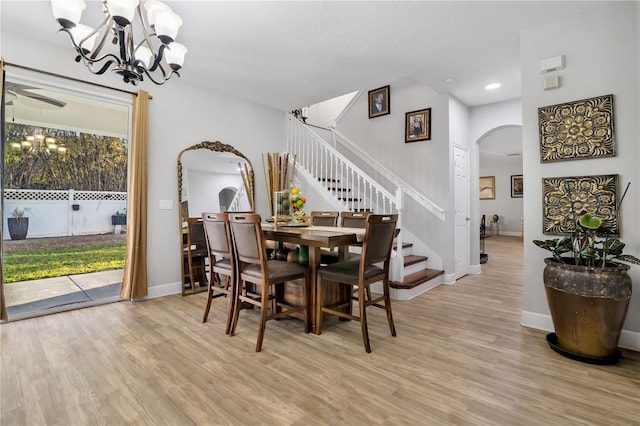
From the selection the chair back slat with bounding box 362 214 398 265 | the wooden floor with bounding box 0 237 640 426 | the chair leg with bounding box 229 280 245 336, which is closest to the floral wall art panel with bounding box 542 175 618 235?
the wooden floor with bounding box 0 237 640 426

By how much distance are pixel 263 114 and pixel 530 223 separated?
3981 millimetres

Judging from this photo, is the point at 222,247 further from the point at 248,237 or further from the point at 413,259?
the point at 413,259

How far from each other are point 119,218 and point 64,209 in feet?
1.78

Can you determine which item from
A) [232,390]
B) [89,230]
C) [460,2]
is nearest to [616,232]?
[460,2]

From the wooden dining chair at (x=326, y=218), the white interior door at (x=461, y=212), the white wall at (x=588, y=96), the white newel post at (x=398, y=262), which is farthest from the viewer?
the white interior door at (x=461, y=212)

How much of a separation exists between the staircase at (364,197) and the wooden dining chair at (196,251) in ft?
6.04

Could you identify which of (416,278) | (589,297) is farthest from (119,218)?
(589,297)

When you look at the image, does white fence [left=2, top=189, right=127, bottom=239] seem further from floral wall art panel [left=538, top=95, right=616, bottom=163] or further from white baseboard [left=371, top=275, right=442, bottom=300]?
floral wall art panel [left=538, top=95, right=616, bottom=163]

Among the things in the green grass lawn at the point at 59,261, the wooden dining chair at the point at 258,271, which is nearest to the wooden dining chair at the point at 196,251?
the green grass lawn at the point at 59,261

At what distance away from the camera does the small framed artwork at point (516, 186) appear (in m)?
10.6

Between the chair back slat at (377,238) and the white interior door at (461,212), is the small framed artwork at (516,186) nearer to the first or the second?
the white interior door at (461,212)

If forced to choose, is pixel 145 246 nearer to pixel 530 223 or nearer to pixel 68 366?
pixel 68 366

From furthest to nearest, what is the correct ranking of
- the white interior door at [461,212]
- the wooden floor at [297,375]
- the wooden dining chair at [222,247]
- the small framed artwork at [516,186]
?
the small framed artwork at [516,186]
the white interior door at [461,212]
the wooden dining chair at [222,247]
the wooden floor at [297,375]

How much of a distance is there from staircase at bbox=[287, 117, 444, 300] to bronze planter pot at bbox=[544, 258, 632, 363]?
64.2 inches
